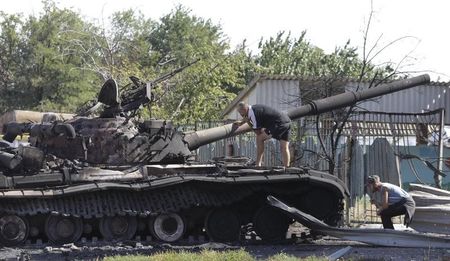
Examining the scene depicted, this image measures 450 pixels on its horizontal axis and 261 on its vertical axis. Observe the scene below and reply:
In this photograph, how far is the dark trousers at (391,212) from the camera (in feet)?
43.2

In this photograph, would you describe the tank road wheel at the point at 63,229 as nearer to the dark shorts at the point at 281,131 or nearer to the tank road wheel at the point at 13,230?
the tank road wheel at the point at 13,230

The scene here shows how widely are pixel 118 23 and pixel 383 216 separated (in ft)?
119

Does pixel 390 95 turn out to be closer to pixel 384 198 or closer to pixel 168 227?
pixel 384 198

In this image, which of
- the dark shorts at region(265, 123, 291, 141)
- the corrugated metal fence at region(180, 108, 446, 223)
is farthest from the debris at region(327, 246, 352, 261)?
the corrugated metal fence at region(180, 108, 446, 223)

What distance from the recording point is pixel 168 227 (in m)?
12.5

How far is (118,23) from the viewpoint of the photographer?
47.8 metres

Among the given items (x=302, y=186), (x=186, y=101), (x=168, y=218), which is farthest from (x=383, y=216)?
(x=186, y=101)

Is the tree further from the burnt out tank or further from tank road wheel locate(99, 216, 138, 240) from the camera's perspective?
tank road wheel locate(99, 216, 138, 240)

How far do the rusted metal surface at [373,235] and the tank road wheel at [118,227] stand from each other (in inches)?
84.9

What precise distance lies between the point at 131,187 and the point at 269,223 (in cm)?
241

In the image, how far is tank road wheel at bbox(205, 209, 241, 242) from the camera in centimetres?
1273

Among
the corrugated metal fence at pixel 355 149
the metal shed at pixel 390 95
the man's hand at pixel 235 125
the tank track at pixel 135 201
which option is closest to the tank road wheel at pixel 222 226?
the tank track at pixel 135 201

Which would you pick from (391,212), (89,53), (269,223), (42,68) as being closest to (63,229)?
(269,223)

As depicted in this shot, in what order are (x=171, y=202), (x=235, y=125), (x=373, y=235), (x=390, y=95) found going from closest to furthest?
(x=373, y=235)
(x=171, y=202)
(x=235, y=125)
(x=390, y=95)
